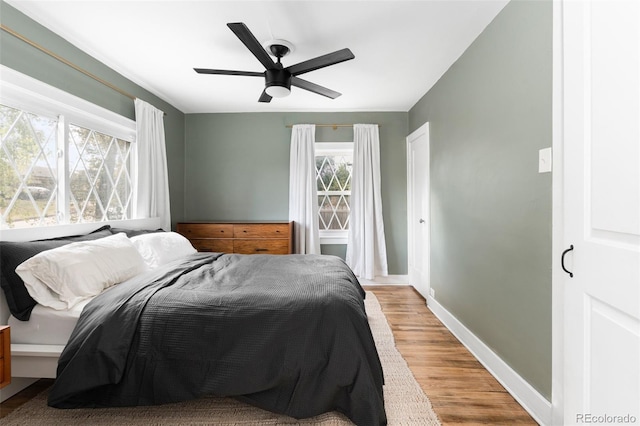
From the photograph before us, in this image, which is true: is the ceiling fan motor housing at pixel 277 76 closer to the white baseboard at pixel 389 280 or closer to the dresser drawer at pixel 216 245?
the dresser drawer at pixel 216 245

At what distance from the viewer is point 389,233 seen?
4.21m

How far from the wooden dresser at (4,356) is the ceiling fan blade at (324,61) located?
2.27 metres

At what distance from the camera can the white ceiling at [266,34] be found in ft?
6.43

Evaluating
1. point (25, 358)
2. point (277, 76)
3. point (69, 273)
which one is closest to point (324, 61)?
point (277, 76)

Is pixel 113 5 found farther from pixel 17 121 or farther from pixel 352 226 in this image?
pixel 352 226

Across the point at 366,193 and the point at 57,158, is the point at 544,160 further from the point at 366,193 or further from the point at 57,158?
the point at 57,158

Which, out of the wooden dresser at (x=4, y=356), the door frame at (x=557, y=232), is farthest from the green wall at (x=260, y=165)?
the wooden dresser at (x=4, y=356)

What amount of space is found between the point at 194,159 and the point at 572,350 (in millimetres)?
4381

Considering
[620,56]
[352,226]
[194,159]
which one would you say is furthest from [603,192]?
[194,159]

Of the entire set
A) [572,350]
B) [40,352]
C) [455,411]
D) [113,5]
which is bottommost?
[455,411]

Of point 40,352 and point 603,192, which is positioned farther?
point 40,352

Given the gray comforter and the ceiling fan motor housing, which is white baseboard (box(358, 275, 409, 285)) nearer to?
the gray comforter

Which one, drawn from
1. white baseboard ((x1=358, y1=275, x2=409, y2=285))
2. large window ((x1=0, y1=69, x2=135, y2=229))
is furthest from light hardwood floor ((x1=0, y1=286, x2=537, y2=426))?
large window ((x1=0, y1=69, x2=135, y2=229))

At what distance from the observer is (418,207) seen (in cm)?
383
